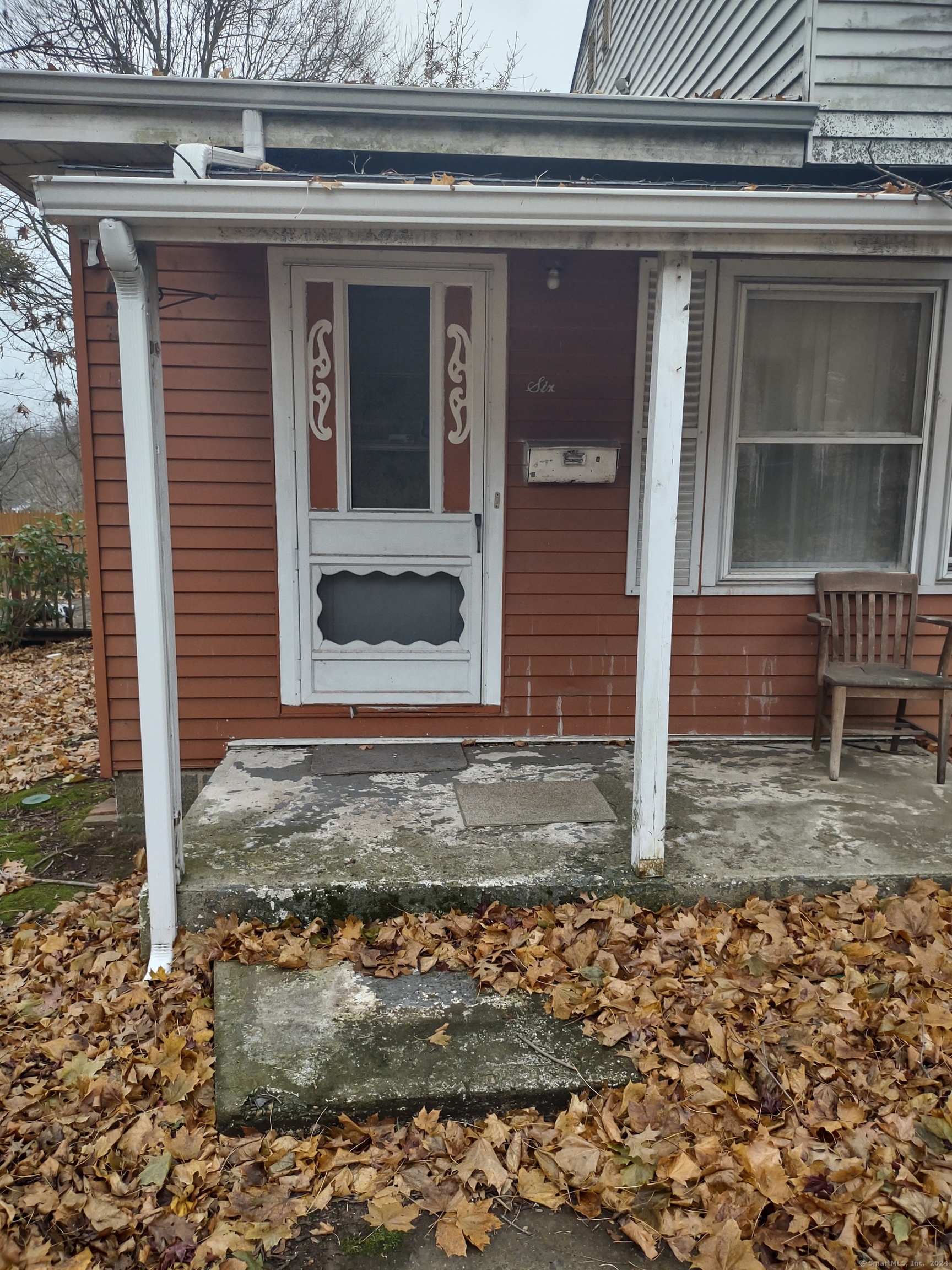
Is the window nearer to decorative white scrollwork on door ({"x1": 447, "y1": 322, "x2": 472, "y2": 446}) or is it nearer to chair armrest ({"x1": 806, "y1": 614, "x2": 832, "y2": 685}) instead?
chair armrest ({"x1": 806, "y1": 614, "x2": 832, "y2": 685})

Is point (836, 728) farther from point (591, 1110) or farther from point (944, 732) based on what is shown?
point (591, 1110)

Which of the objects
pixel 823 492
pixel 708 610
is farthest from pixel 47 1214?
pixel 823 492

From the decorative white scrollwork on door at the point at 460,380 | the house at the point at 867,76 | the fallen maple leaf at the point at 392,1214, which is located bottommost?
the fallen maple leaf at the point at 392,1214

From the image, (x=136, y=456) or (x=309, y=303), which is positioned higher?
(x=309, y=303)

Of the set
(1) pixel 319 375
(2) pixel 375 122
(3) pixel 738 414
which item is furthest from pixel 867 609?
(2) pixel 375 122

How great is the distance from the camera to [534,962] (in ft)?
9.26

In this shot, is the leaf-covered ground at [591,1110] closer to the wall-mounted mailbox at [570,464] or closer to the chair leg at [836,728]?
the chair leg at [836,728]

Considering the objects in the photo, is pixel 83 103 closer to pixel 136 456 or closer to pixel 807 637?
pixel 136 456

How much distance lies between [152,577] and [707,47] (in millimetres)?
4762

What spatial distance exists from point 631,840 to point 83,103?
148 inches

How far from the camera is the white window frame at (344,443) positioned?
13.9 ft

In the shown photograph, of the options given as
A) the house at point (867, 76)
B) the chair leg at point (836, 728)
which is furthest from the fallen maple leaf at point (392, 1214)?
A: the house at point (867, 76)

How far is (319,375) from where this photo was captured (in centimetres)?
430

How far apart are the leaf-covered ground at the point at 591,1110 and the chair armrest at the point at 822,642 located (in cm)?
131
